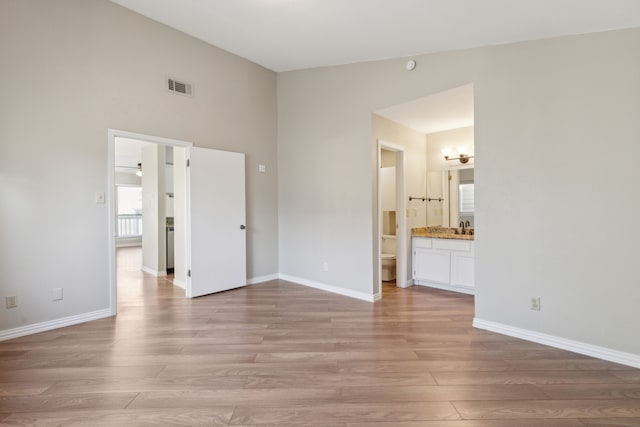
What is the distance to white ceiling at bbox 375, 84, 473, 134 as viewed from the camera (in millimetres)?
3602

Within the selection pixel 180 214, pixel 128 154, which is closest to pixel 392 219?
pixel 180 214

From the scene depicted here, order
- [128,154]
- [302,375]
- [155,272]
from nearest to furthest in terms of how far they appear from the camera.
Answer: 1. [302,375]
2. [155,272]
3. [128,154]

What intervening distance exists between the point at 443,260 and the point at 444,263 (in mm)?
45

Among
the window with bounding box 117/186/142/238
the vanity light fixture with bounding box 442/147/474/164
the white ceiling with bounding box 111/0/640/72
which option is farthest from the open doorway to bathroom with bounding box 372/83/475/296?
the window with bounding box 117/186/142/238

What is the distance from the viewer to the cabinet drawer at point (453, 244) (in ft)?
14.5

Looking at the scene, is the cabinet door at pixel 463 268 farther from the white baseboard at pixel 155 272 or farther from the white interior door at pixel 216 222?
the white baseboard at pixel 155 272

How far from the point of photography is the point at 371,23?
316 centimetres

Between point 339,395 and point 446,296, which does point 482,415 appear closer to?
point 339,395

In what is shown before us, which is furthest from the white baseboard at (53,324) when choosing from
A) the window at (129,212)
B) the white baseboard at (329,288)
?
the window at (129,212)

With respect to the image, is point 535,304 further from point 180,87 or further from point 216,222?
point 180,87

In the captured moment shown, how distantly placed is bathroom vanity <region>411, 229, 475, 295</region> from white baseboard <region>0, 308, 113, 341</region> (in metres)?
4.09

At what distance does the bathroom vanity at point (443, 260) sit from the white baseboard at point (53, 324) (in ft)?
13.4

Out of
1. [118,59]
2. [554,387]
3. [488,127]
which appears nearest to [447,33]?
[488,127]

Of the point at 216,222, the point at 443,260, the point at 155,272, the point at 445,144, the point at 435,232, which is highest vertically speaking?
the point at 445,144
